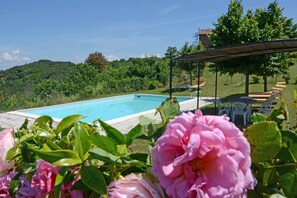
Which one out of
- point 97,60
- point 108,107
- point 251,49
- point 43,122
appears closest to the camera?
point 43,122

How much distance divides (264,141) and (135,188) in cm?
23

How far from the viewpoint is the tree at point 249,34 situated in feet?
42.2

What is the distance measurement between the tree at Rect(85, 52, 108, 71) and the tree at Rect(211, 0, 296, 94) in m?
25.4

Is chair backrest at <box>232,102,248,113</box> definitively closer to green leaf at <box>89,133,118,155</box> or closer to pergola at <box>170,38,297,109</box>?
pergola at <box>170,38,297,109</box>

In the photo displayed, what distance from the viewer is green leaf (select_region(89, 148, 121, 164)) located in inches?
19.2

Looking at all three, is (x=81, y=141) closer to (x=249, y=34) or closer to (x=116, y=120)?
(x=116, y=120)

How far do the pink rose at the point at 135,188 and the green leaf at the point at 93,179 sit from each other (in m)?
0.02

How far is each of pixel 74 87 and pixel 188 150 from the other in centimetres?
2079

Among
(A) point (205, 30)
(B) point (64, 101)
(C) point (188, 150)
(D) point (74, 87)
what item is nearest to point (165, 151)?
(C) point (188, 150)

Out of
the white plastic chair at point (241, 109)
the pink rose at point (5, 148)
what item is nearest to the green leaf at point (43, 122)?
the pink rose at point (5, 148)

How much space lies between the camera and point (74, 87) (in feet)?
67.4

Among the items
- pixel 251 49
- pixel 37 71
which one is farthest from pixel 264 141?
pixel 37 71

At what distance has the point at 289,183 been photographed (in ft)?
1.63

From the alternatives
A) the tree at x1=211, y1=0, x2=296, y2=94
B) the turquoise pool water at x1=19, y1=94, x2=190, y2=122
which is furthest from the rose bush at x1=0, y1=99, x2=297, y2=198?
the turquoise pool water at x1=19, y1=94, x2=190, y2=122
